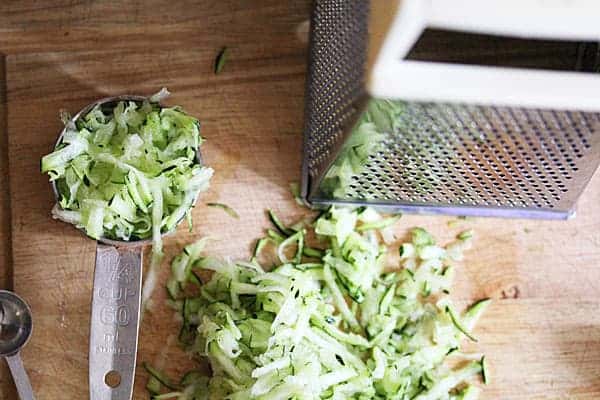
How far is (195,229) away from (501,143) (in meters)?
0.79

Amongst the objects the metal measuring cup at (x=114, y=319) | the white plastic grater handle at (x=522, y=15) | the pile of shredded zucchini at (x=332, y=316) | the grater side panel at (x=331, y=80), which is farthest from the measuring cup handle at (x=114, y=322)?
the white plastic grater handle at (x=522, y=15)

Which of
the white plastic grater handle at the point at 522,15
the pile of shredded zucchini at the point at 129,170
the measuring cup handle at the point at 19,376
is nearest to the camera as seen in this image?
the white plastic grater handle at the point at 522,15

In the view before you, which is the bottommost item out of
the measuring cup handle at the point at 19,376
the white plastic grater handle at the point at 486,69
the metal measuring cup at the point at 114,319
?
the measuring cup handle at the point at 19,376

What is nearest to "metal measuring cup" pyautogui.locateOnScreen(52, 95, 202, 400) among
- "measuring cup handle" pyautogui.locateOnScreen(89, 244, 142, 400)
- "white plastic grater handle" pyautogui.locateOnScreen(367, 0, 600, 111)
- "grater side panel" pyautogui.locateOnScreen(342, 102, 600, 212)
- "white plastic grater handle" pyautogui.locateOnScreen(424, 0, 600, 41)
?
"measuring cup handle" pyautogui.locateOnScreen(89, 244, 142, 400)

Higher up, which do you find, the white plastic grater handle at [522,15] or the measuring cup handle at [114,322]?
the white plastic grater handle at [522,15]

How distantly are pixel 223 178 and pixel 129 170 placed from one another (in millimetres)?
302

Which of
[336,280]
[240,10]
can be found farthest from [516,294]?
[240,10]

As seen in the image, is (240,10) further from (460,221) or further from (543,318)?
(543,318)

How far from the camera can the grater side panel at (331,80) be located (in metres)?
1.72

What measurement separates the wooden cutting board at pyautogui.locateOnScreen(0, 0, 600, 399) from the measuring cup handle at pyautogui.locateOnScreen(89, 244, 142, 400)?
0.14 metres

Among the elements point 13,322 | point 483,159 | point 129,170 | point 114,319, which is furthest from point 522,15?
point 13,322

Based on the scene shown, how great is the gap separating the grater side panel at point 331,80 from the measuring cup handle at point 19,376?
0.78 m

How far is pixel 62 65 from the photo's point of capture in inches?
87.8

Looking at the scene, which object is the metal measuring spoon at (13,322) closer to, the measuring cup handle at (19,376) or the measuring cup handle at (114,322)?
the measuring cup handle at (19,376)
